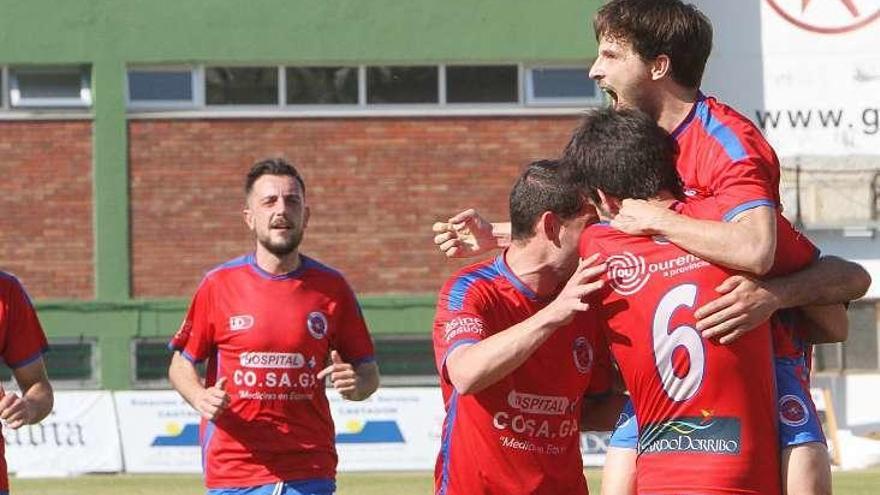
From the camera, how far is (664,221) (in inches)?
174

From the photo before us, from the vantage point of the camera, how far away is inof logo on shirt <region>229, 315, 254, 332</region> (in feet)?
27.7

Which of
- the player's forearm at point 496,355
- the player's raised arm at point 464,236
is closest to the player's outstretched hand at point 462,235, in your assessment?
the player's raised arm at point 464,236

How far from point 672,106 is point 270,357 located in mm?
4018

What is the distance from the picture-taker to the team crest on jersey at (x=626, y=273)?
14.8 feet

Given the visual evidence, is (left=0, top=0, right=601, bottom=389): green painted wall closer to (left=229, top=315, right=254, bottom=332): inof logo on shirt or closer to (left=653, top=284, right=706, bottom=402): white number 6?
(left=229, top=315, right=254, bottom=332): inof logo on shirt

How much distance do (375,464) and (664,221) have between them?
50.7ft

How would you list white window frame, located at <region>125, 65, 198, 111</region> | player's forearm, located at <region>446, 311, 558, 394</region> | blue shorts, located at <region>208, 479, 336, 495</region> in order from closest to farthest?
player's forearm, located at <region>446, 311, 558, 394</region>
blue shorts, located at <region>208, 479, 336, 495</region>
white window frame, located at <region>125, 65, 198, 111</region>

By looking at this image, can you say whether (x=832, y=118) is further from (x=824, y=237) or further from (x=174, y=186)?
(x=174, y=186)

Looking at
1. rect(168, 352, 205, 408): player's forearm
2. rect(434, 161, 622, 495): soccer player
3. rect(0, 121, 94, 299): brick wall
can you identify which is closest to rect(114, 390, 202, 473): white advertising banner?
rect(0, 121, 94, 299): brick wall

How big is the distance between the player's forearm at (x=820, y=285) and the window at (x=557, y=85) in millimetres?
18317

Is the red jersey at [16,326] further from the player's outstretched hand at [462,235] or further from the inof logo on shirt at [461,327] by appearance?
the inof logo on shirt at [461,327]

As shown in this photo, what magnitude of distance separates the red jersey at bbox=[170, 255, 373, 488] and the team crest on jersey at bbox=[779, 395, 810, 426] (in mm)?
3904

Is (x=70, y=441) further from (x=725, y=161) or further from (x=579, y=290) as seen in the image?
(x=725, y=161)

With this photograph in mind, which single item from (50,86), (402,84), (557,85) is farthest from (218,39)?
(557,85)
